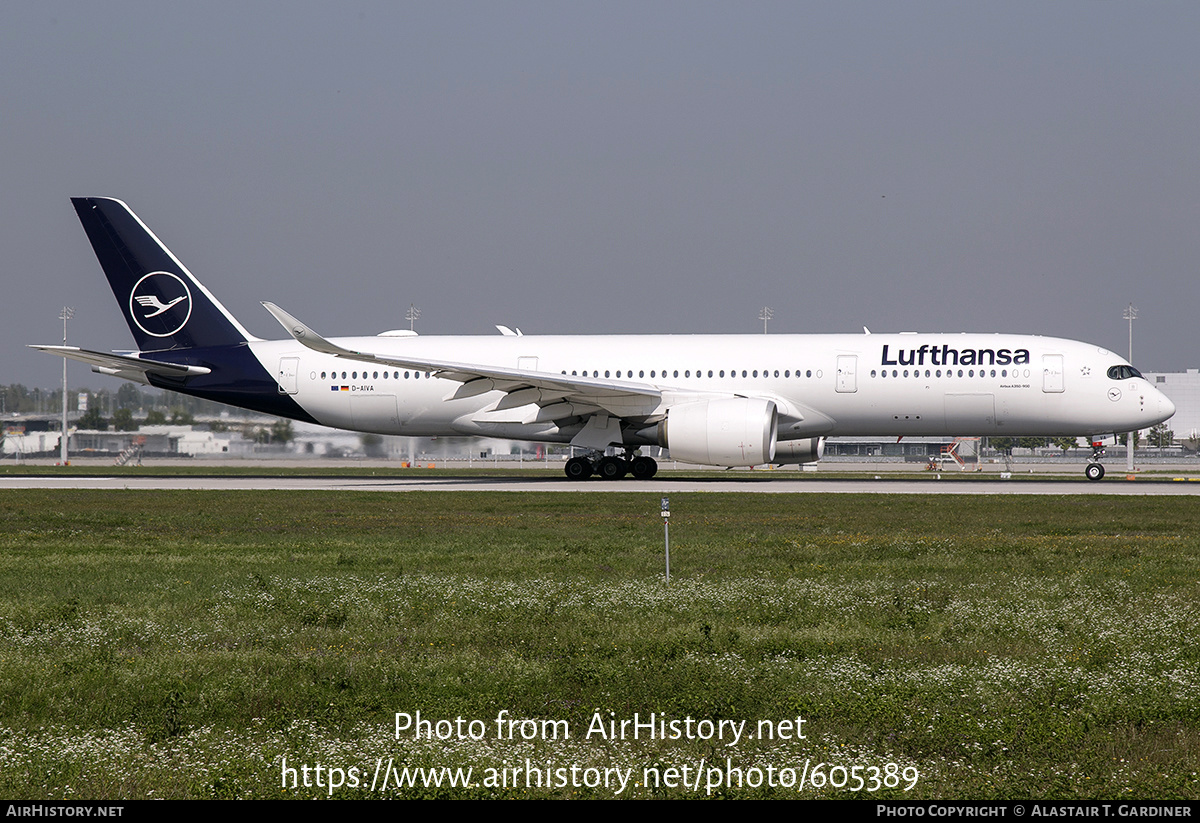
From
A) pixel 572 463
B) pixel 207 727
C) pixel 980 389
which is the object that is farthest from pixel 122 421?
pixel 207 727

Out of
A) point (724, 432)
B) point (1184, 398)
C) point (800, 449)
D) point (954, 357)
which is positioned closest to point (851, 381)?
point (954, 357)

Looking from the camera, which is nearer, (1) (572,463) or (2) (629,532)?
(2) (629,532)

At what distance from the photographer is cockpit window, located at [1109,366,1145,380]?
29.4 metres

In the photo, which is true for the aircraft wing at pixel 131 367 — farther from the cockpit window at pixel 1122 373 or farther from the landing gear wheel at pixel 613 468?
the cockpit window at pixel 1122 373

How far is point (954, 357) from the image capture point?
29000mm

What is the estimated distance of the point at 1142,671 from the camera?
735 centimetres

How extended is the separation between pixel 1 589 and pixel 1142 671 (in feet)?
33.6

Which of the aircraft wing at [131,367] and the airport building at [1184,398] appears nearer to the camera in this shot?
the aircraft wing at [131,367]

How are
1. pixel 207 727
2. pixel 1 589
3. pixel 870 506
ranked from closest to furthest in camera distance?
pixel 207 727 < pixel 1 589 < pixel 870 506

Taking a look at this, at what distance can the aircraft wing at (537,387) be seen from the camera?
2742 centimetres

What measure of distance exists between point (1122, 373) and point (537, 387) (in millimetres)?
15322

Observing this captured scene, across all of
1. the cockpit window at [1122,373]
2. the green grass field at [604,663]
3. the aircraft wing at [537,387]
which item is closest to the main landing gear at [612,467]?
the aircraft wing at [537,387]

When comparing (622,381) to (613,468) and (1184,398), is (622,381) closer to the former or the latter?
(613,468)
